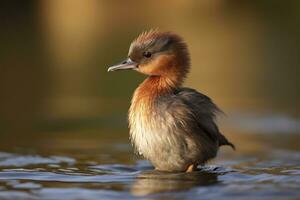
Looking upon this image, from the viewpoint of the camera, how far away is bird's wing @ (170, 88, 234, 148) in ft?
33.6

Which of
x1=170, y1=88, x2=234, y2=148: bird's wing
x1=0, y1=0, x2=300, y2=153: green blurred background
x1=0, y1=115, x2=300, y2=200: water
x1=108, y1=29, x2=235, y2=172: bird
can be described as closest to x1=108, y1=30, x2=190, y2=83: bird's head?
x1=108, y1=29, x2=235, y2=172: bird

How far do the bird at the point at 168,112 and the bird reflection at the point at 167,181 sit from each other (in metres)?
0.19

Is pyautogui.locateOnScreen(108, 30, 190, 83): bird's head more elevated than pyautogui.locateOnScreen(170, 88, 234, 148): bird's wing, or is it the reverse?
pyautogui.locateOnScreen(108, 30, 190, 83): bird's head

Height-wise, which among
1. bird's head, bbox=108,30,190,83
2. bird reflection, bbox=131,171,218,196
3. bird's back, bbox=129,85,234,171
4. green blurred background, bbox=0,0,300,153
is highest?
green blurred background, bbox=0,0,300,153

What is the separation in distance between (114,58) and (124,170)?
1689 cm

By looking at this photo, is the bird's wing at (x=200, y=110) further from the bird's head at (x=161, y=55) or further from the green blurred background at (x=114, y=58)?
the green blurred background at (x=114, y=58)

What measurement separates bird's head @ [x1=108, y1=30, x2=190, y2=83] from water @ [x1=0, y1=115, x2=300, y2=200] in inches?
49.9

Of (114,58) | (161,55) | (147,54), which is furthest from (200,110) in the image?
(114,58)

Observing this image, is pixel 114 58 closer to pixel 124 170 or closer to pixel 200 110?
pixel 124 170

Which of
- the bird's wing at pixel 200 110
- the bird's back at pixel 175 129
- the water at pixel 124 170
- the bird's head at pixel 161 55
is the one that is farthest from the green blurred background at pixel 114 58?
the bird's wing at pixel 200 110

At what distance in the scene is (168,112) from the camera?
10078mm

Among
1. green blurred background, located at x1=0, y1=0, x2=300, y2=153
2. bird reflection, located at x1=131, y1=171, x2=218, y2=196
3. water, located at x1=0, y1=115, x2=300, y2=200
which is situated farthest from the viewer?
green blurred background, located at x1=0, y1=0, x2=300, y2=153

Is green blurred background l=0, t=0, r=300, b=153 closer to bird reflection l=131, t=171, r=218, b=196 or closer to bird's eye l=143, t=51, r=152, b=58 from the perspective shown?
bird's eye l=143, t=51, r=152, b=58

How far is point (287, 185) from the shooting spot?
8844 mm
